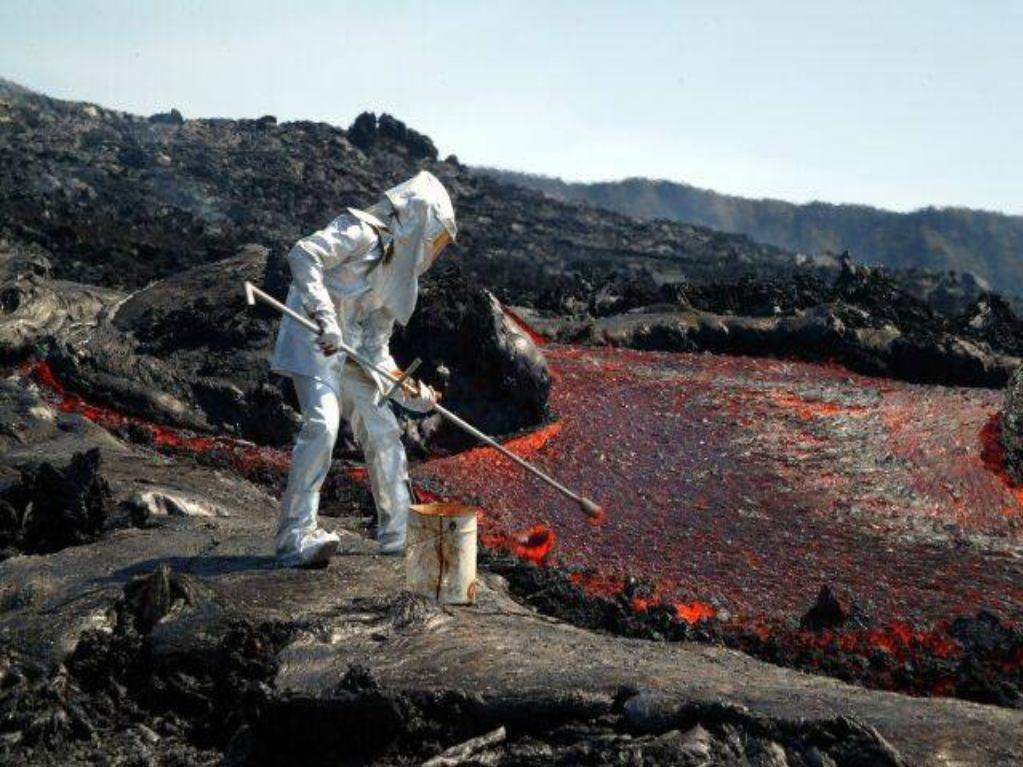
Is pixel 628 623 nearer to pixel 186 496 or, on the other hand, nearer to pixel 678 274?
pixel 186 496

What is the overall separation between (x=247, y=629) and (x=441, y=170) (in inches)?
1657

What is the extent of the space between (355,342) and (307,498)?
3.27 feet

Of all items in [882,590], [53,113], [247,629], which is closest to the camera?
[247,629]

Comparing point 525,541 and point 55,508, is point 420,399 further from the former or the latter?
point 525,541

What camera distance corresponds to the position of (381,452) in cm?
602

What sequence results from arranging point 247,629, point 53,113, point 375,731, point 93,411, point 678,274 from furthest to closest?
point 53,113
point 678,274
point 93,411
point 247,629
point 375,731

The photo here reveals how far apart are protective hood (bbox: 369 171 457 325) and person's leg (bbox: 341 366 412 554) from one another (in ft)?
1.60

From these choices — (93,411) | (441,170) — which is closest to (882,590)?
(93,411)

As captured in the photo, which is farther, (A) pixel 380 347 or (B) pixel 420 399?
(A) pixel 380 347

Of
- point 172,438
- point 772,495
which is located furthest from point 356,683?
point 172,438

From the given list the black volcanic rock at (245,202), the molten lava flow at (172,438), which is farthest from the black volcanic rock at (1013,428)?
the black volcanic rock at (245,202)

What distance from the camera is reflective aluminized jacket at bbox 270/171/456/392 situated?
5707 mm

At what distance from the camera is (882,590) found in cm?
783

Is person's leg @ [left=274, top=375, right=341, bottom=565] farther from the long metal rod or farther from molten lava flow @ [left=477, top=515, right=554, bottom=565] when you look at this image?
molten lava flow @ [left=477, top=515, right=554, bottom=565]
